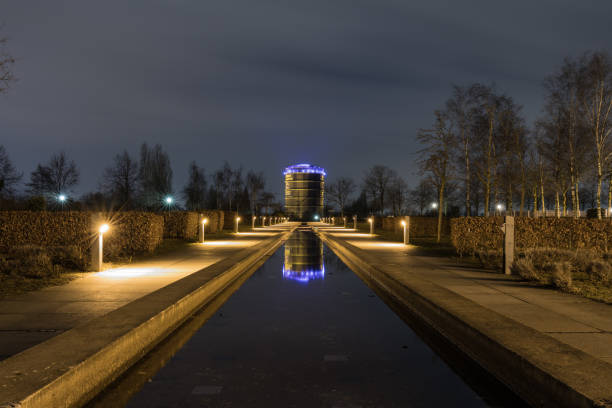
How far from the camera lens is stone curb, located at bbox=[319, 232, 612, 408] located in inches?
150

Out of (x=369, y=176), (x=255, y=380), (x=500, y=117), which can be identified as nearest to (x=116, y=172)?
(x=369, y=176)

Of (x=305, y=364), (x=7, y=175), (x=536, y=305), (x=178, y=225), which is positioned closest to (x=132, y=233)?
(x=178, y=225)

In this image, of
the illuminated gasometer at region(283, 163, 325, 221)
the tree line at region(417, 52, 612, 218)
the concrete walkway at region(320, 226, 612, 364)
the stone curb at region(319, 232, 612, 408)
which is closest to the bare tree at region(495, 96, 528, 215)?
the tree line at region(417, 52, 612, 218)

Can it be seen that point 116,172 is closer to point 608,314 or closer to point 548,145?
point 548,145

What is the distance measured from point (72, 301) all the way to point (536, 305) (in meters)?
8.18

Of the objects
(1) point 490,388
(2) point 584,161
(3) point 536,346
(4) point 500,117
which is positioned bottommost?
(1) point 490,388

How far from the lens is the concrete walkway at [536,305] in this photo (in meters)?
5.69

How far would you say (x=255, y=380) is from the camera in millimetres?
4746

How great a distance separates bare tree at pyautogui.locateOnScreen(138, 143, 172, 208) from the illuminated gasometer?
9901cm

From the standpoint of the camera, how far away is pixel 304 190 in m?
164

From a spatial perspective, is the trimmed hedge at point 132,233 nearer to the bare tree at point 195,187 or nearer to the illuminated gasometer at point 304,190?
the bare tree at point 195,187

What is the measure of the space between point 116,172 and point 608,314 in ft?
229

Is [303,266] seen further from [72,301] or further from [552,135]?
[552,135]

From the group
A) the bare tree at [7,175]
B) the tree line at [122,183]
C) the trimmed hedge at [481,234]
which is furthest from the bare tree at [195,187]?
the trimmed hedge at [481,234]
